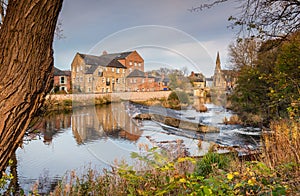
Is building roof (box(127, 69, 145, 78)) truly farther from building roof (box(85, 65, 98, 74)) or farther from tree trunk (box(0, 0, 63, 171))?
tree trunk (box(0, 0, 63, 171))

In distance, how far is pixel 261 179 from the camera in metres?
1.79

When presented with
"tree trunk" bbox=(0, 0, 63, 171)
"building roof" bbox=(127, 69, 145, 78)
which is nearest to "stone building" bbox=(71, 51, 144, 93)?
"building roof" bbox=(127, 69, 145, 78)

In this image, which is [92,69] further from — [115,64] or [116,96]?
[116,96]

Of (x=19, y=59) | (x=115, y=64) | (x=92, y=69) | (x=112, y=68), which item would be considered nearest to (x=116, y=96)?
(x=112, y=68)

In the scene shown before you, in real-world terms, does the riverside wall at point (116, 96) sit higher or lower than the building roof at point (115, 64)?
lower

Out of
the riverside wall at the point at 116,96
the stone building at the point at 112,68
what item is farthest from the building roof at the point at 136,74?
the riverside wall at the point at 116,96

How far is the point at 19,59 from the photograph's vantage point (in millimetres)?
1368

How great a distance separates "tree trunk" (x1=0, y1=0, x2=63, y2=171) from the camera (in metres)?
1.36

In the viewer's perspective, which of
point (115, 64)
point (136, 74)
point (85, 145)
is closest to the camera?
point (136, 74)

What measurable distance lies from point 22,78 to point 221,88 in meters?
17.9

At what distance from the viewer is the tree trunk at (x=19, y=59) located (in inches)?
53.6

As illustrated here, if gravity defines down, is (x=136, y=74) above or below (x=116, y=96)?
above

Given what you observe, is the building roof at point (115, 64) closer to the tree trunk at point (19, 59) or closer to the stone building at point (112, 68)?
the stone building at point (112, 68)

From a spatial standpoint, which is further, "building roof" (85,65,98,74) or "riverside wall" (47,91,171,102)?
"riverside wall" (47,91,171,102)
